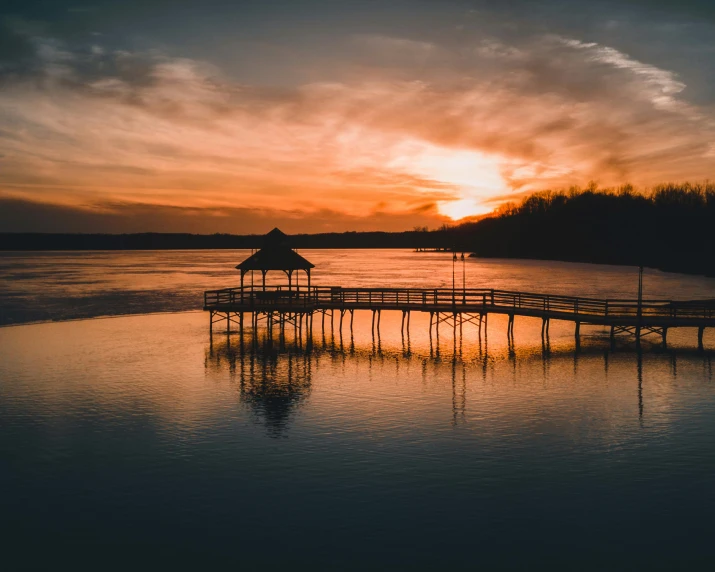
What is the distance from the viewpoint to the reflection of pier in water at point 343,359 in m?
25.0

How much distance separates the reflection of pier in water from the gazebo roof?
16.1ft

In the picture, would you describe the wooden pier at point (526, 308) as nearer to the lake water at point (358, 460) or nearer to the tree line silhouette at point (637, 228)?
the lake water at point (358, 460)

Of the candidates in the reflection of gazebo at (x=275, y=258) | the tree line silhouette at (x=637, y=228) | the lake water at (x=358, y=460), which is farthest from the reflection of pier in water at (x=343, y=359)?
the tree line silhouette at (x=637, y=228)

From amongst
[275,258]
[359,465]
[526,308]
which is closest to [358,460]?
[359,465]

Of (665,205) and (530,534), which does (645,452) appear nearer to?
(530,534)

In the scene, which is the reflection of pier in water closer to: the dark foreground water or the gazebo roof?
the dark foreground water

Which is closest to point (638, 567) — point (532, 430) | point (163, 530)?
point (532, 430)

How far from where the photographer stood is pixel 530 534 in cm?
1391

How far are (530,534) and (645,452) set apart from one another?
6.90m

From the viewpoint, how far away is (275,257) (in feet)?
145

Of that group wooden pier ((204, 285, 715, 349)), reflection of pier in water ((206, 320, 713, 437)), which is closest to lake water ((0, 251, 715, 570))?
reflection of pier in water ((206, 320, 713, 437))

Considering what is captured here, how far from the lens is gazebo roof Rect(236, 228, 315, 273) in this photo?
43.6 meters

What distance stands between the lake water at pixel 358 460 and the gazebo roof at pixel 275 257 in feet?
32.2

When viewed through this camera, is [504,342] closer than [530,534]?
No
